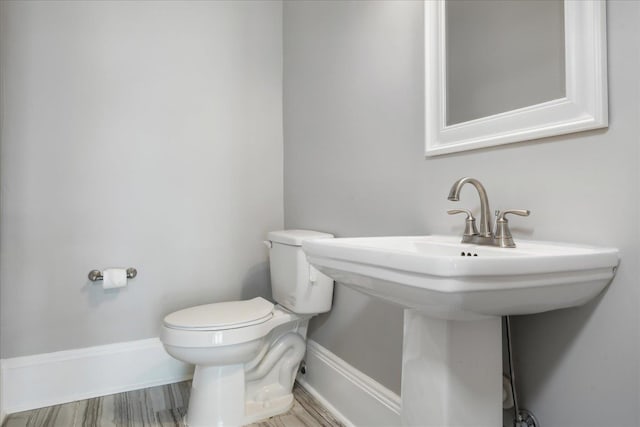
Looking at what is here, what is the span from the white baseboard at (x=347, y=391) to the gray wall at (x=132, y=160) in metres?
0.58

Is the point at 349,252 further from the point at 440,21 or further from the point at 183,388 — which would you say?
the point at 183,388

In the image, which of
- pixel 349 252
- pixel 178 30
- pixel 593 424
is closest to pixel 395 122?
pixel 349 252

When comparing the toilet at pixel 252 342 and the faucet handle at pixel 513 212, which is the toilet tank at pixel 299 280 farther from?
the faucet handle at pixel 513 212

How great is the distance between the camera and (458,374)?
86 centimetres

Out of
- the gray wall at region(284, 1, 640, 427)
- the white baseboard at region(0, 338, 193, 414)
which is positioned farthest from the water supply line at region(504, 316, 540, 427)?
the white baseboard at region(0, 338, 193, 414)

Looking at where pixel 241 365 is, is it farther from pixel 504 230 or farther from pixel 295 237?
pixel 504 230

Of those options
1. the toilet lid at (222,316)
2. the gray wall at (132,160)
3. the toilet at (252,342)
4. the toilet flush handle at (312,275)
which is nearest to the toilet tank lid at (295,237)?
the toilet at (252,342)

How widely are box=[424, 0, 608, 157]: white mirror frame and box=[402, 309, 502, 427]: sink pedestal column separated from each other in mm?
486

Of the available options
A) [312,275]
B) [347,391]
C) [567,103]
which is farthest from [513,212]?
[347,391]

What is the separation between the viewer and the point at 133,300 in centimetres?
197

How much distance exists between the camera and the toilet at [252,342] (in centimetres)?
149

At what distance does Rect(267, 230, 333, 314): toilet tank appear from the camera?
1.72m

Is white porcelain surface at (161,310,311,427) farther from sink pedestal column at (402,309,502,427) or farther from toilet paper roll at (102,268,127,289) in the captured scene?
sink pedestal column at (402,309,502,427)

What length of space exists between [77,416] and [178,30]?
6.35 ft
